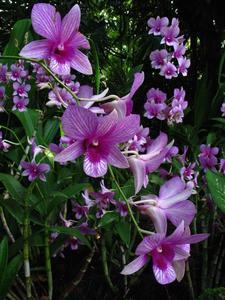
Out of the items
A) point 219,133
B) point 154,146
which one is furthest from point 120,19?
point 154,146

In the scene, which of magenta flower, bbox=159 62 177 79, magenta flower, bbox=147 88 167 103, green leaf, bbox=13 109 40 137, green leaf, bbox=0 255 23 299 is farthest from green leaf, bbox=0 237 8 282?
magenta flower, bbox=159 62 177 79

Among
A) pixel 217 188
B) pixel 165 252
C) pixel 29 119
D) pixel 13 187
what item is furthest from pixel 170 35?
pixel 165 252

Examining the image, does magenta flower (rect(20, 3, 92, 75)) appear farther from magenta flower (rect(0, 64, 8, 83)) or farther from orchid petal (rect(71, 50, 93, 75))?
magenta flower (rect(0, 64, 8, 83))

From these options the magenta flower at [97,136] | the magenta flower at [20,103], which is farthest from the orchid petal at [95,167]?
the magenta flower at [20,103]

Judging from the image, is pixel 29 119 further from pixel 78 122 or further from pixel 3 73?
pixel 78 122

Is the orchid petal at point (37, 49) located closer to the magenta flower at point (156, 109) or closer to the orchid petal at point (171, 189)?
the orchid petal at point (171, 189)

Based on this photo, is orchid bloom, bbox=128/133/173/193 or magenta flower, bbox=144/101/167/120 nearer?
orchid bloom, bbox=128/133/173/193

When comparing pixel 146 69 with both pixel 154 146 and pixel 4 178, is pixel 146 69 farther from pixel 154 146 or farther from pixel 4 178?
pixel 154 146
